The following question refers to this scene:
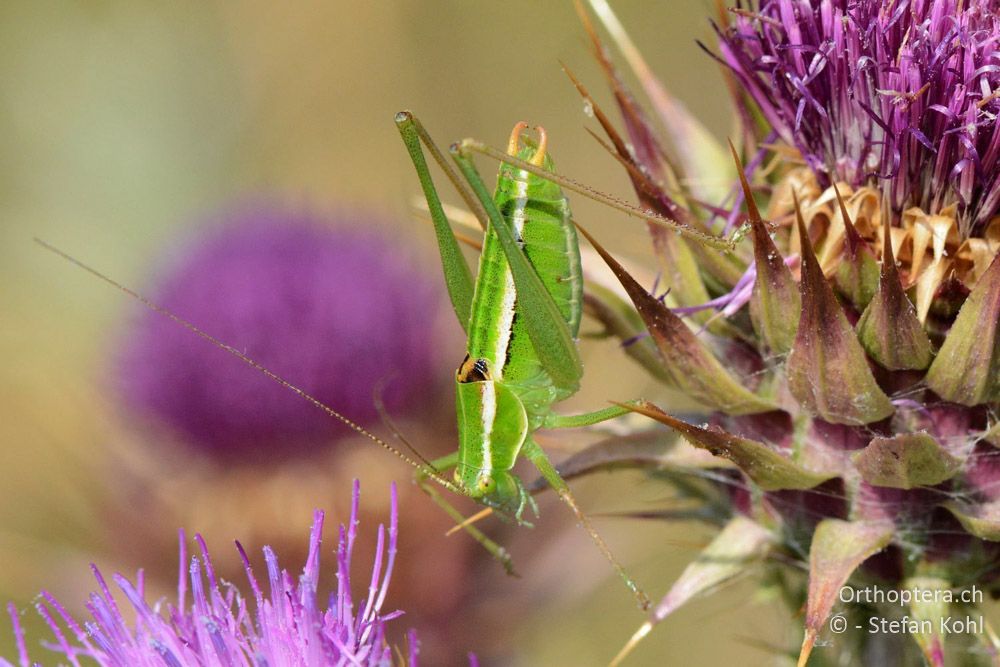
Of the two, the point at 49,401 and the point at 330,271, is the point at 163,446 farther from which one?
the point at 49,401

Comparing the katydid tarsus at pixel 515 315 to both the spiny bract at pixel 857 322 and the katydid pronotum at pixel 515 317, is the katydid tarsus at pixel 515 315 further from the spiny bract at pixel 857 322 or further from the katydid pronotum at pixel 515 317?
the spiny bract at pixel 857 322

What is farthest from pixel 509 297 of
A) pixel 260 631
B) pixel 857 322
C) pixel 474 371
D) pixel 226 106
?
pixel 226 106

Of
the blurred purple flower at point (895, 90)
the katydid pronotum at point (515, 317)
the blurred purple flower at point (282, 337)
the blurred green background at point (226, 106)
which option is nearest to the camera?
the blurred purple flower at point (895, 90)

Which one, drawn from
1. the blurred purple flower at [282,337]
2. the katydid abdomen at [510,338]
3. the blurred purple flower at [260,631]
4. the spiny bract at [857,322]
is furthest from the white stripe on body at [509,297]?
the blurred purple flower at [282,337]

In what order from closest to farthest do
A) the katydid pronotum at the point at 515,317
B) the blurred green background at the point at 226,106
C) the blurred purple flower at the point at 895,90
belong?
the blurred purple flower at the point at 895,90 → the katydid pronotum at the point at 515,317 → the blurred green background at the point at 226,106

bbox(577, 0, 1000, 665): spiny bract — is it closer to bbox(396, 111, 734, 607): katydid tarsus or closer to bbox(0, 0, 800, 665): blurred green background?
bbox(396, 111, 734, 607): katydid tarsus

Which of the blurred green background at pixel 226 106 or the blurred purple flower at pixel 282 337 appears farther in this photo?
the blurred green background at pixel 226 106

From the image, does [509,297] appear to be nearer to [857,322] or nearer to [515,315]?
[515,315]
